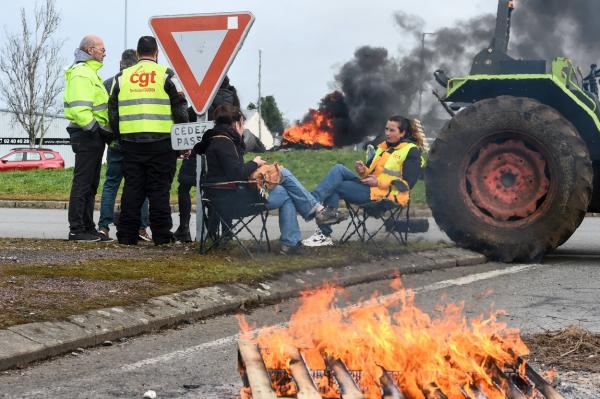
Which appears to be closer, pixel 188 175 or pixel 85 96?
pixel 85 96

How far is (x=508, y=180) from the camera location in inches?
421

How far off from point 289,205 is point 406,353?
18.2 ft

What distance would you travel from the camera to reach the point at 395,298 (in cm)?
788

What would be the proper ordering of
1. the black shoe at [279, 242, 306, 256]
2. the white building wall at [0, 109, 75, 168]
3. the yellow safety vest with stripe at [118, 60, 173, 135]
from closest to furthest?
the black shoe at [279, 242, 306, 256], the yellow safety vest with stripe at [118, 60, 173, 135], the white building wall at [0, 109, 75, 168]

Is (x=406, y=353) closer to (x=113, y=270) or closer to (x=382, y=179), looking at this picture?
(x=113, y=270)

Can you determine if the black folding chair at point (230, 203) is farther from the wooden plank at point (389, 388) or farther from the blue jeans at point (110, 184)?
the wooden plank at point (389, 388)

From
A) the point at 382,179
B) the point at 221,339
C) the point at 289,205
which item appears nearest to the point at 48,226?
the point at 382,179

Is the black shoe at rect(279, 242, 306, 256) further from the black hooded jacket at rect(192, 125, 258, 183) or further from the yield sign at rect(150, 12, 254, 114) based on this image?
the yield sign at rect(150, 12, 254, 114)

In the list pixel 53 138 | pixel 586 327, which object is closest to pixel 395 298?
pixel 586 327

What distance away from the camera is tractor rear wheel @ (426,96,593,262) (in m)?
10.3

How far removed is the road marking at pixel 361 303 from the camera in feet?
18.2

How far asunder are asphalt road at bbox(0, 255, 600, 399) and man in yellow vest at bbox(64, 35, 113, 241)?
337cm

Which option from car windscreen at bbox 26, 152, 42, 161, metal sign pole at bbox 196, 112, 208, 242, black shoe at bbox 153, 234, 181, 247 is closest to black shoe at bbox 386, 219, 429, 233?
metal sign pole at bbox 196, 112, 208, 242

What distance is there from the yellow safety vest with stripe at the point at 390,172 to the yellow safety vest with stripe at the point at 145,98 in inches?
90.8
